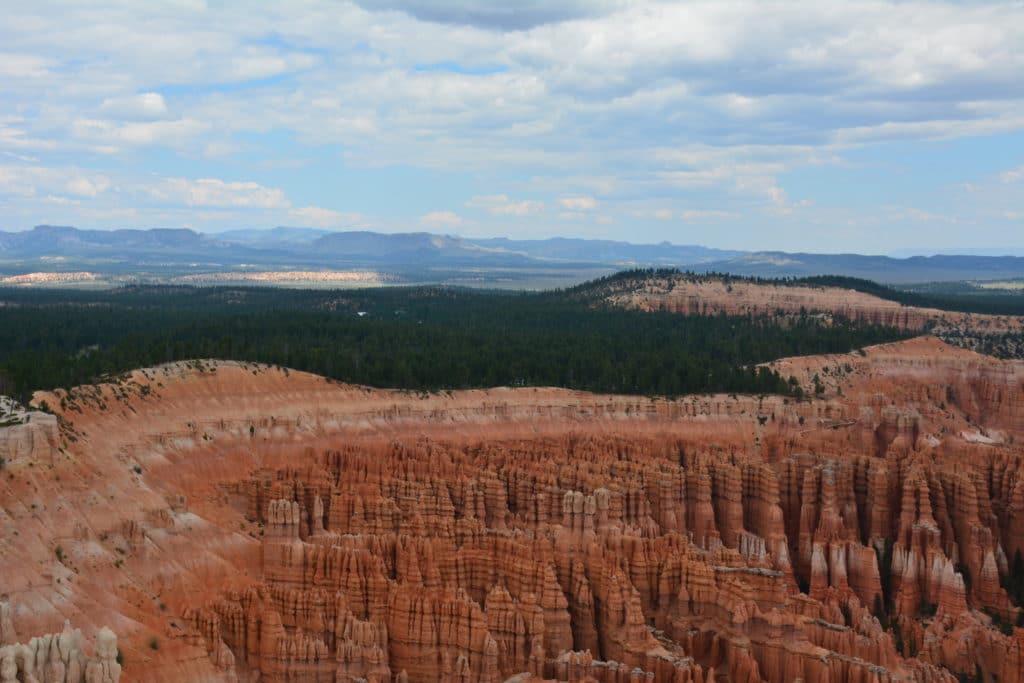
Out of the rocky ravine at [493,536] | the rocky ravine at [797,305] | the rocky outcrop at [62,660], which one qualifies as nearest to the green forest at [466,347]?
the rocky ravine at [493,536]

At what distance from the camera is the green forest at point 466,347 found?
90875mm

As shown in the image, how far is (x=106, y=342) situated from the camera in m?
135

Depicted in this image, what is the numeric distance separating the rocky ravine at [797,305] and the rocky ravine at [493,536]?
66.1m

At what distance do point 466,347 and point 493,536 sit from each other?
157 feet

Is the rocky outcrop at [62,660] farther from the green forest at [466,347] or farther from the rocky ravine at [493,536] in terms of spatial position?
the green forest at [466,347]

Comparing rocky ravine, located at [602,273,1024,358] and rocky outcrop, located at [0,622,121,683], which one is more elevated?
rocky ravine, located at [602,273,1024,358]

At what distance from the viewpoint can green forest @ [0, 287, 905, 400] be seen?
9088 centimetres

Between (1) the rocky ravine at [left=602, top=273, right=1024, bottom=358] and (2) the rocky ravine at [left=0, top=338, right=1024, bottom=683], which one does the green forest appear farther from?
(1) the rocky ravine at [left=602, top=273, right=1024, bottom=358]

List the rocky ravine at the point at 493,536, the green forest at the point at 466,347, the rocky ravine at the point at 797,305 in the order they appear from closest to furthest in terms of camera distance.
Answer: the rocky ravine at the point at 493,536, the green forest at the point at 466,347, the rocky ravine at the point at 797,305

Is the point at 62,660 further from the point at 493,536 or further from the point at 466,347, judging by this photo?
the point at 466,347

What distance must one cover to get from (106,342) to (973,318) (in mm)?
112949

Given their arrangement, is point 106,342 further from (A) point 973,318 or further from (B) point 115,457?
(A) point 973,318

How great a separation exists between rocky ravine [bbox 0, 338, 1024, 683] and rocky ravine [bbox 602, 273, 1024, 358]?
66.1 meters

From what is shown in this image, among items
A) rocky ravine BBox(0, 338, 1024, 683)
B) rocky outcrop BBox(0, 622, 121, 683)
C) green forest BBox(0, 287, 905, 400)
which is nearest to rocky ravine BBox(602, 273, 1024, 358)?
green forest BBox(0, 287, 905, 400)
